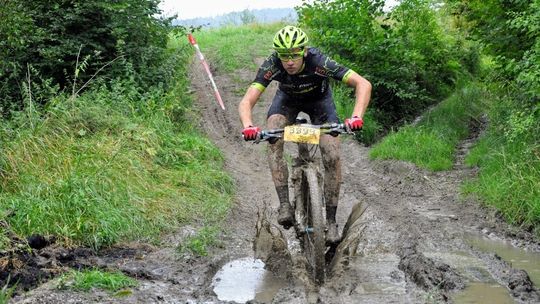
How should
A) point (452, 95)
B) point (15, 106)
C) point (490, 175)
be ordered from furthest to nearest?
1. point (452, 95)
2. point (15, 106)
3. point (490, 175)

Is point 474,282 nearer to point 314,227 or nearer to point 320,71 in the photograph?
point 314,227

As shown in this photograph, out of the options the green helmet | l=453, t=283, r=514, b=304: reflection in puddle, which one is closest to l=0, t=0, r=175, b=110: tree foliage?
the green helmet

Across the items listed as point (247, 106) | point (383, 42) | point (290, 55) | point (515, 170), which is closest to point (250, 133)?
point (247, 106)

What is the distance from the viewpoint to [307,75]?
21.7 ft

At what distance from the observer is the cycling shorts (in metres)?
6.76

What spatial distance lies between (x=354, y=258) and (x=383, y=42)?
8.27 metres

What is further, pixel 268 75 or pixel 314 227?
pixel 268 75

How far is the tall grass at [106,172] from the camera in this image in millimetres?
7074

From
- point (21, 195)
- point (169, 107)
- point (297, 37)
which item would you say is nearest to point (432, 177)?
point (169, 107)

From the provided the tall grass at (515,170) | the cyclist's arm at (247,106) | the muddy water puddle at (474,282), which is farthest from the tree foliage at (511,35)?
the cyclist's arm at (247,106)

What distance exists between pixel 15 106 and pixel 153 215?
3.83 metres

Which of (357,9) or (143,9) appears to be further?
(357,9)

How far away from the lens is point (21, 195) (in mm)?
7371

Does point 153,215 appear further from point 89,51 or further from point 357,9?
point 357,9
